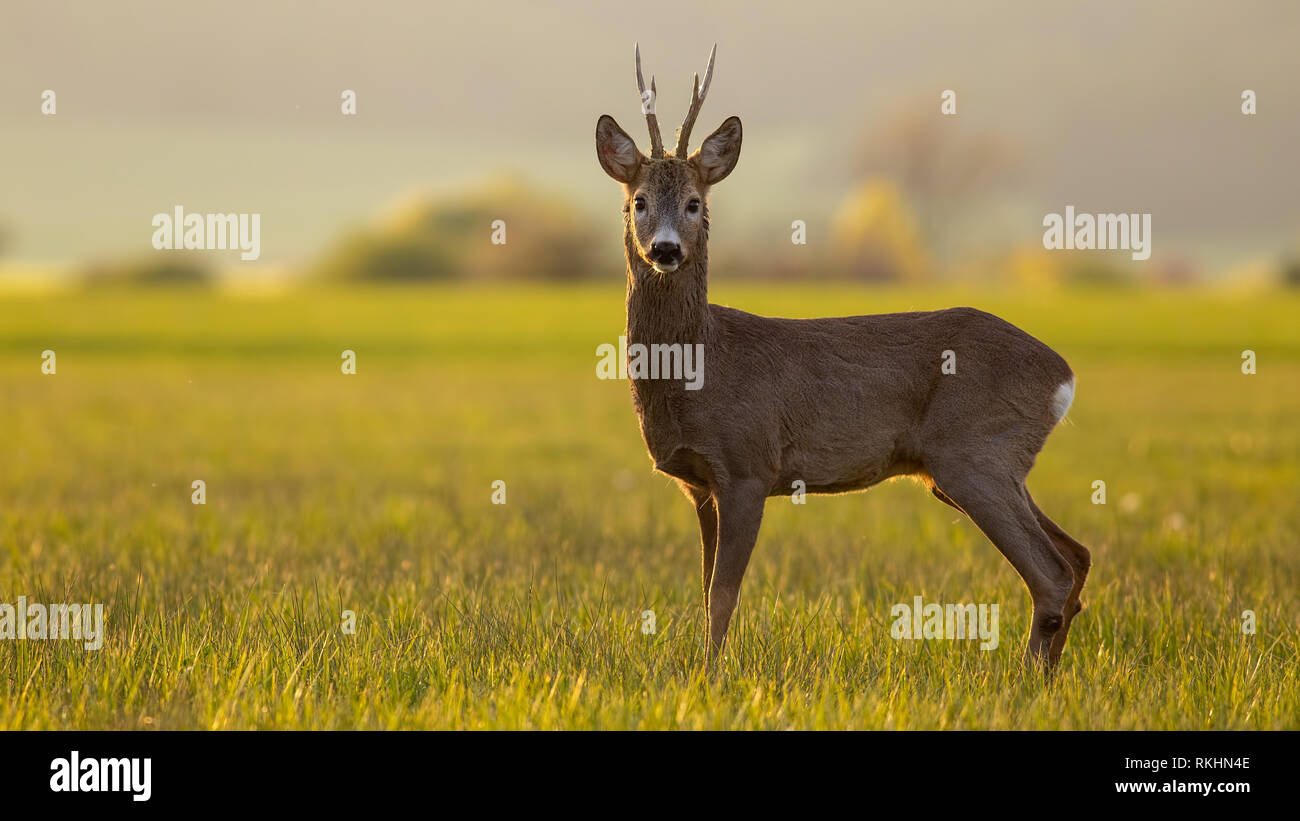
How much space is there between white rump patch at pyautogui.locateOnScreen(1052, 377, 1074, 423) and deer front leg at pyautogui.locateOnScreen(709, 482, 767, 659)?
1.53 meters

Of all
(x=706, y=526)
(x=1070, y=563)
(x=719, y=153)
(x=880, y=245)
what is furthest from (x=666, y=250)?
(x=880, y=245)

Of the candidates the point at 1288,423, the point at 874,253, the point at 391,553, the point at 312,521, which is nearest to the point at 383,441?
the point at 312,521

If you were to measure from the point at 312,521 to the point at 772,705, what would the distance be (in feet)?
19.4

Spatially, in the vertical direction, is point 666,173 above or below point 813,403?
above

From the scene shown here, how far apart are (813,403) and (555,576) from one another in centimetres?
218

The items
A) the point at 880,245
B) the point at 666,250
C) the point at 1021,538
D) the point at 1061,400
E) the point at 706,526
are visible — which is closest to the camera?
the point at 666,250

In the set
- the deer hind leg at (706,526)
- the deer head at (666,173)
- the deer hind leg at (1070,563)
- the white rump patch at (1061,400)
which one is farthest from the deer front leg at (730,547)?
the white rump patch at (1061,400)

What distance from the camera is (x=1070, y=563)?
6.11 meters

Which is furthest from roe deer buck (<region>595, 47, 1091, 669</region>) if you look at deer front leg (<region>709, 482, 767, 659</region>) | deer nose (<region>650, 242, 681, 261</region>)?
deer nose (<region>650, 242, 681, 261</region>)

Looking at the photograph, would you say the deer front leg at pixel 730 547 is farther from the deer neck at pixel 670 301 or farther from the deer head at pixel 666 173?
the deer head at pixel 666 173

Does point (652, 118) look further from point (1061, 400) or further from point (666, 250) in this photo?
point (1061, 400)

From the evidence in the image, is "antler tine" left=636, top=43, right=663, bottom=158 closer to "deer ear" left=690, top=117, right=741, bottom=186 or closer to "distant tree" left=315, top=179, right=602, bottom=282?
"deer ear" left=690, top=117, right=741, bottom=186

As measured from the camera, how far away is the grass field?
16.6 feet
